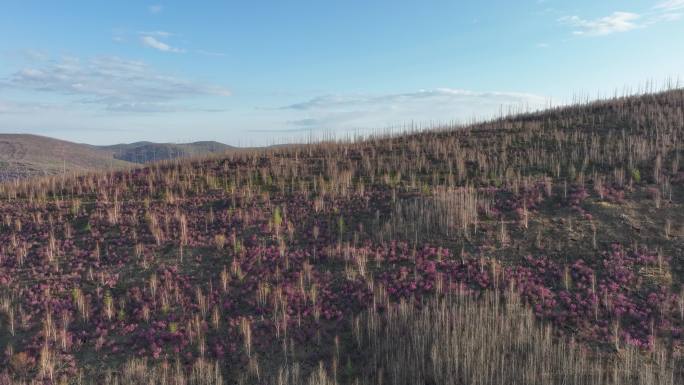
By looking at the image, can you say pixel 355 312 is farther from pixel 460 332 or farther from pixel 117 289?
pixel 117 289

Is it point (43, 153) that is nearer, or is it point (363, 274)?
point (363, 274)

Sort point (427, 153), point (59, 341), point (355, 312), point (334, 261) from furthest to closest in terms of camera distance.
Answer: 1. point (427, 153)
2. point (334, 261)
3. point (355, 312)
4. point (59, 341)

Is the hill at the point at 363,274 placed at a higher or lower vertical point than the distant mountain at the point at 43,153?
lower

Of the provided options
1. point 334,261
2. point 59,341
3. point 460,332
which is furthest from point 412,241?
point 59,341

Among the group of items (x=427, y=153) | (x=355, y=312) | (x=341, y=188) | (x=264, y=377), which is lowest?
(x=264, y=377)

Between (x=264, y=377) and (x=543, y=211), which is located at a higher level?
(x=543, y=211)

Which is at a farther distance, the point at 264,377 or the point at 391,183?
the point at 391,183

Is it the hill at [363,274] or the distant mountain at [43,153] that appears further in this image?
the distant mountain at [43,153]

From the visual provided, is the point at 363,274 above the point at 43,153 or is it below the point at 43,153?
below
